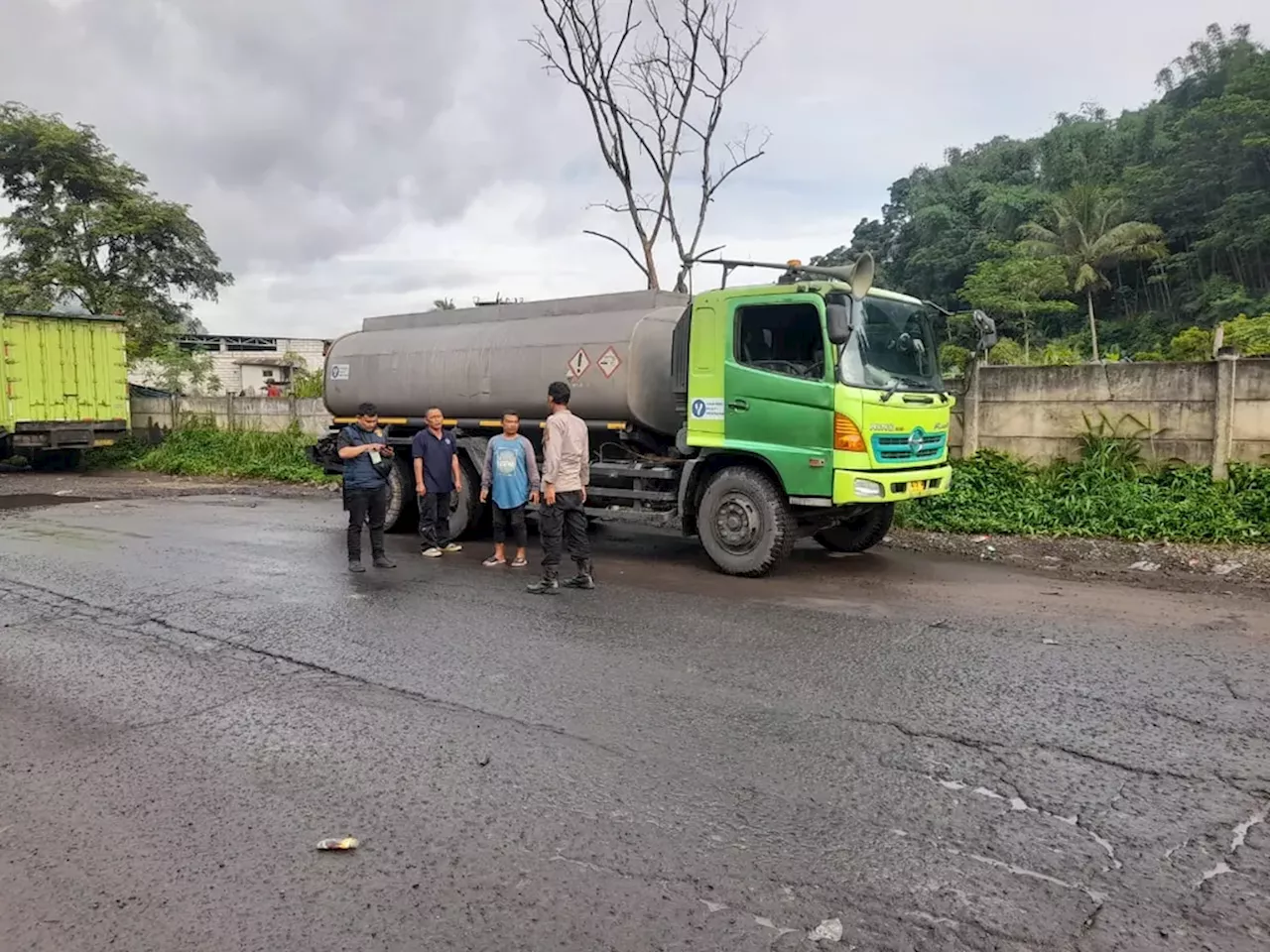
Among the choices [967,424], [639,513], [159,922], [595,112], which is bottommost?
[159,922]

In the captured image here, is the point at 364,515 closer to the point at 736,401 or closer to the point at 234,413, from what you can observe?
the point at 736,401

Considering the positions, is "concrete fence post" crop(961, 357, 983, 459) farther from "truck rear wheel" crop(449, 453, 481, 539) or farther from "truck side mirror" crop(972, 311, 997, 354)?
"truck rear wheel" crop(449, 453, 481, 539)

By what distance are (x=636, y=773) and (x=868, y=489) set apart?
4.19 m

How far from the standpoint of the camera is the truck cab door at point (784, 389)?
290 inches

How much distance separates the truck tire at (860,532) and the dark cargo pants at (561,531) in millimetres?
2580

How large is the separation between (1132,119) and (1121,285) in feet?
58.8

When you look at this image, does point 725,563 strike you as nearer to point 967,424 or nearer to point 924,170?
point 967,424

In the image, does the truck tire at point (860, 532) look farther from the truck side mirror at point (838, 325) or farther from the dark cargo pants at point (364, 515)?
the dark cargo pants at point (364, 515)

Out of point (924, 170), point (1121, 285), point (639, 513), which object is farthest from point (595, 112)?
point (924, 170)

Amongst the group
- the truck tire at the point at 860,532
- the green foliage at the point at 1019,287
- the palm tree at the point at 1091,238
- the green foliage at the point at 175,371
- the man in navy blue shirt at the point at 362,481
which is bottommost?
the truck tire at the point at 860,532

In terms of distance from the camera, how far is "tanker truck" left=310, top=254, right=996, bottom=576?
736 cm

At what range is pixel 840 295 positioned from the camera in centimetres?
744

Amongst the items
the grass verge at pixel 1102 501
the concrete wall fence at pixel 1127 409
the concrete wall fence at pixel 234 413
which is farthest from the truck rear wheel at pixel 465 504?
the concrete wall fence at pixel 234 413

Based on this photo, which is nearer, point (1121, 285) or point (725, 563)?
point (725, 563)
